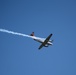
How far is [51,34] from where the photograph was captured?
136375 millimetres

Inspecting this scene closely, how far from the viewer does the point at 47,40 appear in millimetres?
138625

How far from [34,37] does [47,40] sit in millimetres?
4687

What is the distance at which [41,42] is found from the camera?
140375mm

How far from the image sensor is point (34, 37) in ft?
452

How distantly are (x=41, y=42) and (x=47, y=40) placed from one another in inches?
110

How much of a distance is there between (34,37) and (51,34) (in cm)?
604

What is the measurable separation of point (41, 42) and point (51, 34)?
5.92 m

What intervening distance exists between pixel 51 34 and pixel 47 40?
332 centimetres
